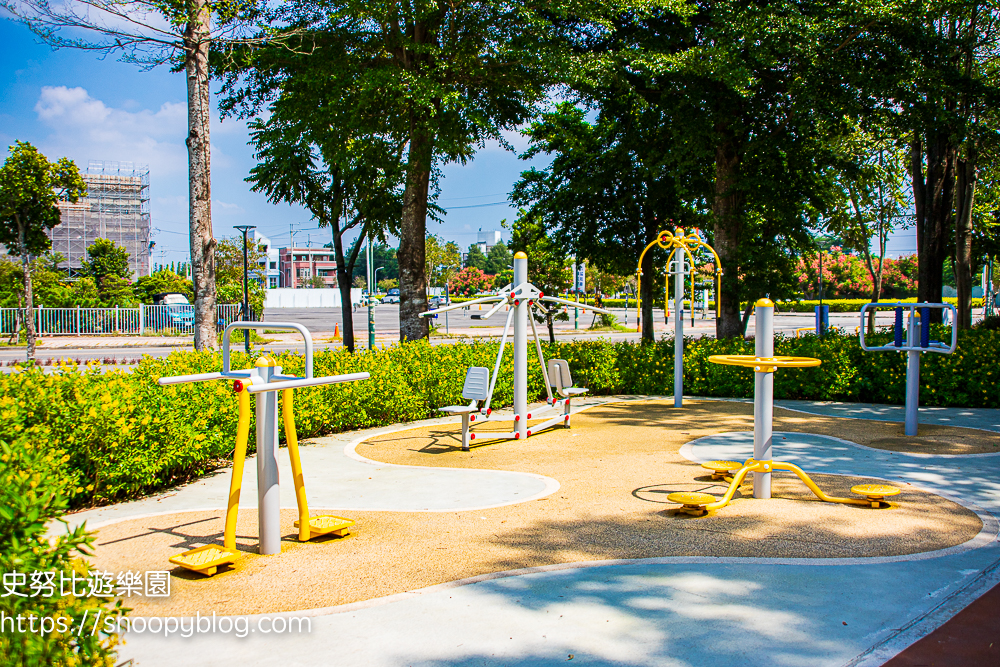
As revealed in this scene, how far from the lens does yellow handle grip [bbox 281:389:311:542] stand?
5094mm

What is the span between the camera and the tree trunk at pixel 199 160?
10047mm

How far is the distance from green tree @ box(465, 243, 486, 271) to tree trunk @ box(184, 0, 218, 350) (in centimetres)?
12477

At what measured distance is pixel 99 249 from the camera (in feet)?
143

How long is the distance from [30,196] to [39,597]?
23037mm

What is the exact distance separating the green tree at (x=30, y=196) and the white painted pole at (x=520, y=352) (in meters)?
16.8

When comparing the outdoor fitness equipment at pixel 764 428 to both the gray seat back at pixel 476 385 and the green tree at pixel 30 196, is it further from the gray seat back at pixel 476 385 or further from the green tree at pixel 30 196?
the green tree at pixel 30 196

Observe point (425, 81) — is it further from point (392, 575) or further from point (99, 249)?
point (99, 249)

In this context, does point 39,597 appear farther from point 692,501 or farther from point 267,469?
point 692,501

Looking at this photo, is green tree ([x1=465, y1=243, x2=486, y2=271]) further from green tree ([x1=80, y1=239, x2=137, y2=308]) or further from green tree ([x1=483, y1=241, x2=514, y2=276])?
green tree ([x1=80, y1=239, x2=137, y2=308])

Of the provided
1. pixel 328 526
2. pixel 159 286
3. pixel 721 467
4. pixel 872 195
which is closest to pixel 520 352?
pixel 721 467

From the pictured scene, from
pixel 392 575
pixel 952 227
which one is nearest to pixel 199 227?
pixel 392 575

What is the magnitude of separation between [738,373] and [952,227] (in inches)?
456

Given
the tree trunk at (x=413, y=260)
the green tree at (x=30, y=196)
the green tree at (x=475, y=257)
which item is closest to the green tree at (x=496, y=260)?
the green tree at (x=475, y=257)

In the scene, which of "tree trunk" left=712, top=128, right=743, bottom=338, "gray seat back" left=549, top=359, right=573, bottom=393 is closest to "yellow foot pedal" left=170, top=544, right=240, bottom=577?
"gray seat back" left=549, top=359, right=573, bottom=393
